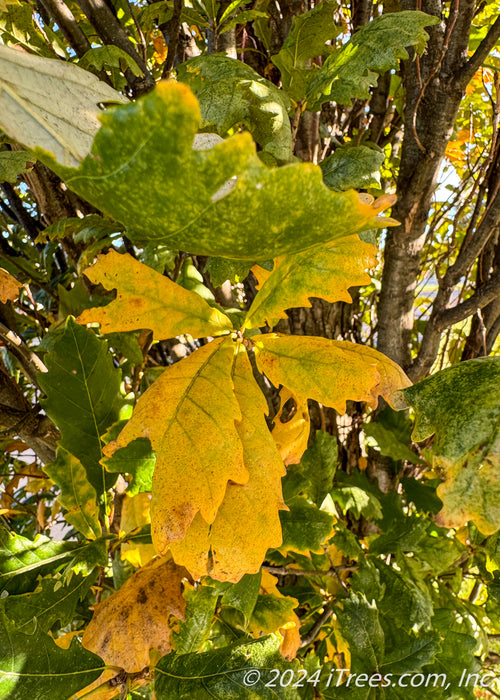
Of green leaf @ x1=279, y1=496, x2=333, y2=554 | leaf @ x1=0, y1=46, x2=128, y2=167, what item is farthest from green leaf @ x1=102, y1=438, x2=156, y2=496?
leaf @ x1=0, y1=46, x2=128, y2=167

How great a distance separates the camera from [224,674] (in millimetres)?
502

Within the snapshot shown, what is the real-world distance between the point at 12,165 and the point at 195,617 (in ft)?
2.00

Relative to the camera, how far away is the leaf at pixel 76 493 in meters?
0.68

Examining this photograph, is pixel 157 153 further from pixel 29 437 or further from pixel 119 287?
pixel 29 437

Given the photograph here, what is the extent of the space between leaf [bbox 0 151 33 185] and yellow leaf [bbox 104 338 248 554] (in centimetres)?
37

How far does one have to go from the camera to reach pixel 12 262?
1.01 metres

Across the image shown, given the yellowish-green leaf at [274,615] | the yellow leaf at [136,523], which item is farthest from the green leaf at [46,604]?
the yellowish-green leaf at [274,615]

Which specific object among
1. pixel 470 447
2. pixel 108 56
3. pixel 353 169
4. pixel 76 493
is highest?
pixel 108 56

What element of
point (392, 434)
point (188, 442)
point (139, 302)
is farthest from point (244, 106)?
point (392, 434)

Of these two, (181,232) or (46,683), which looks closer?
(181,232)

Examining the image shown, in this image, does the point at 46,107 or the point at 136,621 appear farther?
the point at 136,621

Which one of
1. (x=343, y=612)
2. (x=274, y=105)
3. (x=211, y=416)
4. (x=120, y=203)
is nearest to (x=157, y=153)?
(x=120, y=203)

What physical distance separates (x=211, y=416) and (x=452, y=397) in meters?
0.19

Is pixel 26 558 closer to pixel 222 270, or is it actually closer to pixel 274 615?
pixel 274 615
